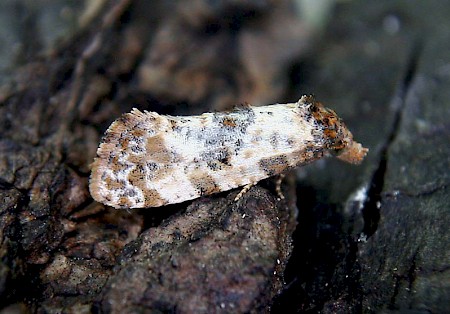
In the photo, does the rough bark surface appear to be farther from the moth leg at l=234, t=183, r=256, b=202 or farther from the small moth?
the small moth

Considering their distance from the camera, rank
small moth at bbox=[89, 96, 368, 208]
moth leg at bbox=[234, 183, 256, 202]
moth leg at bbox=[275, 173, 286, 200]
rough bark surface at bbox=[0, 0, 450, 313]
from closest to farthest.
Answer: rough bark surface at bbox=[0, 0, 450, 313], moth leg at bbox=[234, 183, 256, 202], small moth at bbox=[89, 96, 368, 208], moth leg at bbox=[275, 173, 286, 200]

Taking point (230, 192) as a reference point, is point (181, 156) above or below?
above

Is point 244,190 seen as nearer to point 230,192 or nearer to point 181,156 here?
point 230,192

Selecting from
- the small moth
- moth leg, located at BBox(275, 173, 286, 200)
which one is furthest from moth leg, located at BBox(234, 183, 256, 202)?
moth leg, located at BBox(275, 173, 286, 200)

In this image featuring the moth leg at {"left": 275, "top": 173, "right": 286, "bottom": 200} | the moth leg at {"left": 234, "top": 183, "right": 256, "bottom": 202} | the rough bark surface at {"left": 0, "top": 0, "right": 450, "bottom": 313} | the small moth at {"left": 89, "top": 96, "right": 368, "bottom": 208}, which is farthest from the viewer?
the moth leg at {"left": 275, "top": 173, "right": 286, "bottom": 200}

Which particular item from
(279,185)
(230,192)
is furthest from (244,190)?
(279,185)

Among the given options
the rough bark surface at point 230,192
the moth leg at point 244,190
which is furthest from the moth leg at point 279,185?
the moth leg at point 244,190

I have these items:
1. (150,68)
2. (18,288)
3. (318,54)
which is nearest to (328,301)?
(18,288)
